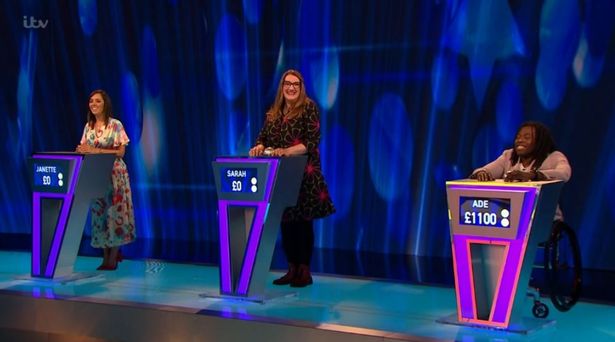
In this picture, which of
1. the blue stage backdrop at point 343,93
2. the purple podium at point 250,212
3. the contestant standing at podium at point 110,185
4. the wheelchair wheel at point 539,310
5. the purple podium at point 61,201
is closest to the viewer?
the wheelchair wheel at point 539,310

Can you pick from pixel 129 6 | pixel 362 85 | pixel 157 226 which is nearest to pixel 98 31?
pixel 129 6

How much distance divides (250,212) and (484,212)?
1400mm

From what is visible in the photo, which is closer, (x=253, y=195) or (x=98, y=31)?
(x=253, y=195)

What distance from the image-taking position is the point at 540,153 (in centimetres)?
456

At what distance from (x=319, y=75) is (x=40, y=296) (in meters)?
3.23

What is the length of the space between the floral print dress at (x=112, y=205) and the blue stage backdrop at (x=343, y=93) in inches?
79.5

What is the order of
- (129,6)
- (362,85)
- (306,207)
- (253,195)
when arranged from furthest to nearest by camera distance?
(129,6) → (362,85) → (306,207) → (253,195)

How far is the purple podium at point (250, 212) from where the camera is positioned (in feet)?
15.4

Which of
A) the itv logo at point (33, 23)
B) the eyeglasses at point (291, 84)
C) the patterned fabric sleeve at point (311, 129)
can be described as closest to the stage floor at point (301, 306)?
the patterned fabric sleeve at point (311, 129)

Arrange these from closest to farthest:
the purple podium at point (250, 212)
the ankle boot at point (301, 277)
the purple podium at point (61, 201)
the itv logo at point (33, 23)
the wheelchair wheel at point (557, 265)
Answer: the wheelchair wheel at point (557, 265) → the purple podium at point (250, 212) → the ankle boot at point (301, 277) → the purple podium at point (61, 201) → the itv logo at point (33, 23)

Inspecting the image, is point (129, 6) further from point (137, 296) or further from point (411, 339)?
point (411, 339)

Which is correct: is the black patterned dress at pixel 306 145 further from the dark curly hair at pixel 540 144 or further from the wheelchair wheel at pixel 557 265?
the wheelchair wheel at pixel 557 265

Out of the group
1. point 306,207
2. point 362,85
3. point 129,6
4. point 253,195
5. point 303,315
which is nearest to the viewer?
point 303,315

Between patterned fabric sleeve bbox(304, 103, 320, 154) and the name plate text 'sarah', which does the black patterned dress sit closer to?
patterned fabric sleeve bbox(304, 103, 320, 154)
